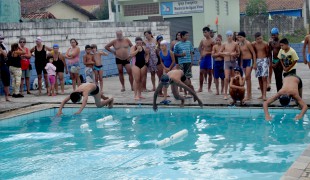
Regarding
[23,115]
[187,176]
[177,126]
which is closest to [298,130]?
[177,126]

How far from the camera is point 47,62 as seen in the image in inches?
610

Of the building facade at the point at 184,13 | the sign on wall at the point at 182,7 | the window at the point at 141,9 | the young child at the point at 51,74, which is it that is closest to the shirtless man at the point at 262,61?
the young child at the point at 51,74

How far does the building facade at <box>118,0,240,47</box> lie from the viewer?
3406 centimetres

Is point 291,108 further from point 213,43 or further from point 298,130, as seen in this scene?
point 213,43

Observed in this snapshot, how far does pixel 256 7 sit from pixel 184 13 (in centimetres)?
1379

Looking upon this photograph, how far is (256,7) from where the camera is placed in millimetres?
46125

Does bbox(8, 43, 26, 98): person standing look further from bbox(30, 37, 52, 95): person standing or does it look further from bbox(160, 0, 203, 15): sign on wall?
bbox(160, 0, 203, 15): sign on wall

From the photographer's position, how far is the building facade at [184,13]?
3406 centimetres

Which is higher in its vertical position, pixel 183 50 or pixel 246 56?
pixel 183 50

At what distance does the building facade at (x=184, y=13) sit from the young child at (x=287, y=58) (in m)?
20.8

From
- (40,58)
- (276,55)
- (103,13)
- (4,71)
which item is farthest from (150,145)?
(103,13)

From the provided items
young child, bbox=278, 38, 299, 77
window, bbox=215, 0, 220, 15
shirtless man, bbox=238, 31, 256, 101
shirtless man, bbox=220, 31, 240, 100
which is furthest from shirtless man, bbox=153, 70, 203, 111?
window, bbox=215, 0, 220, 15

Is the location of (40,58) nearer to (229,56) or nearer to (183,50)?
(183,50)

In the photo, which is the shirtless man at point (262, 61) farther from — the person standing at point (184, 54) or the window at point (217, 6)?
the window at point (217, 6)
